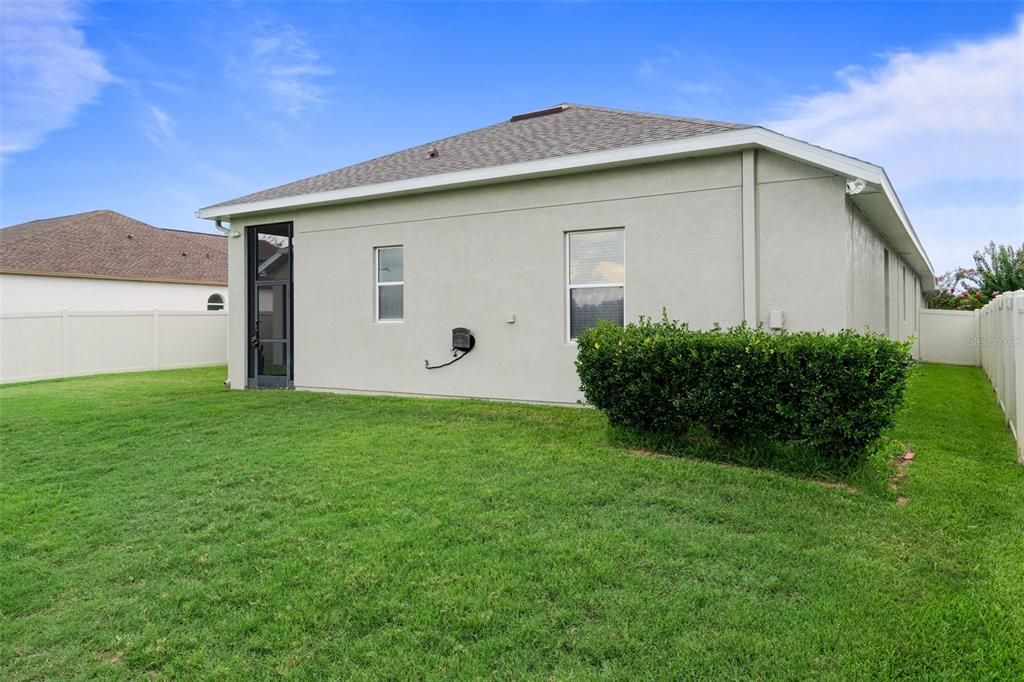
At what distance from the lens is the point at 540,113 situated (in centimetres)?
1297

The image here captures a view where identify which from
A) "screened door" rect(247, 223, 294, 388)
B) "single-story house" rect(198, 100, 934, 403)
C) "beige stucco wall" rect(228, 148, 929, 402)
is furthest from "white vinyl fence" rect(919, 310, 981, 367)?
"screened door" rect(247, 223, 294, 388)

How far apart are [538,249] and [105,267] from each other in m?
19.1

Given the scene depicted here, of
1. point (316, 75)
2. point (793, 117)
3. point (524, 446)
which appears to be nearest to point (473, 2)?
point (316, 75)

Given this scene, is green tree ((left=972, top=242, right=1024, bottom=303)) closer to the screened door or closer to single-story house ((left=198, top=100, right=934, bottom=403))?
single-story house ((left=198, top=100, right=934, bottom=403))

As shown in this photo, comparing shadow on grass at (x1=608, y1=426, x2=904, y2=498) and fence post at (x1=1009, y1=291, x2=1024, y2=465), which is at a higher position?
fence post at (x1=1009, y1=291, x2=1024, y2=465)

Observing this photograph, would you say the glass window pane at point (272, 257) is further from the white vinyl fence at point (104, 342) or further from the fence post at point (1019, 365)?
the fence post at point (1019, 365)

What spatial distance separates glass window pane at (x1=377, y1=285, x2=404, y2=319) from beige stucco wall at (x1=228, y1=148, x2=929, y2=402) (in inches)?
7.8

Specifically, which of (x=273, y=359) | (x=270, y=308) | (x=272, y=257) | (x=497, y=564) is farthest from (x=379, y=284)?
(x=497, y=564)

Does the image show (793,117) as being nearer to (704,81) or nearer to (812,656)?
(704,81)

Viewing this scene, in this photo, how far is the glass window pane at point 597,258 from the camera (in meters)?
8.66

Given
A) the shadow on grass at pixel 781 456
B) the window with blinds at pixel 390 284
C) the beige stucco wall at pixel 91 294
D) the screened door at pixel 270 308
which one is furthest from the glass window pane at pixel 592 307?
the beige stucco wall at pixel 91 294

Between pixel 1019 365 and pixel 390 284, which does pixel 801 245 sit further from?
pixel 390 284

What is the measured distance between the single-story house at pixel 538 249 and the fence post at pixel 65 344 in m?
6.52

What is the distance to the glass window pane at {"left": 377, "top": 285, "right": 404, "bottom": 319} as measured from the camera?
10547 millimetres
